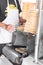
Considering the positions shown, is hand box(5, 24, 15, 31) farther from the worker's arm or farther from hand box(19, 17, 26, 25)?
hand box(19, 17, 26, 25)

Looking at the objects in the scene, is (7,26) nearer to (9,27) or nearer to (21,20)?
(9,27)

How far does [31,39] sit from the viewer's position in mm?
1118

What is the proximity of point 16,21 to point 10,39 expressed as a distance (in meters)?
0.17

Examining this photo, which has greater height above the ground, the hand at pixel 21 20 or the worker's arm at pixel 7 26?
→ the hand at pixel 21 20

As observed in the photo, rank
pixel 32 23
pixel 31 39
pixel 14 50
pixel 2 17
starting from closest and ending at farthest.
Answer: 1. pixel 32 23
2. pixel 31 39
3. pixel 14 50
4. pixel 2 17

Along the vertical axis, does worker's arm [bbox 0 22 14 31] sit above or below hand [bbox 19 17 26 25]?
below

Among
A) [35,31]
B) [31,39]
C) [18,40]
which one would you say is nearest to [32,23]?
[35,31]

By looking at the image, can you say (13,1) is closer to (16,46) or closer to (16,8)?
(16,8)

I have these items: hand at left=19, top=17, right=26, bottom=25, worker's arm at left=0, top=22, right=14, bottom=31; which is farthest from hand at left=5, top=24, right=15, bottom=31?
hand at left=19, top=17, right=26, bottom=25

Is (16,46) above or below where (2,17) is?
below

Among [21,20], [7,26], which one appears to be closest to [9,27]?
[7,26]

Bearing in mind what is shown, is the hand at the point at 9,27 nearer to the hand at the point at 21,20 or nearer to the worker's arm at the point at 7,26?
the worker's arm at the point at 7,26

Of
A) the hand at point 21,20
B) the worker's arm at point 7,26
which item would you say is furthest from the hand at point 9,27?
the hand at point 21,20

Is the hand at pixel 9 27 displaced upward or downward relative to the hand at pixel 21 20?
downward
